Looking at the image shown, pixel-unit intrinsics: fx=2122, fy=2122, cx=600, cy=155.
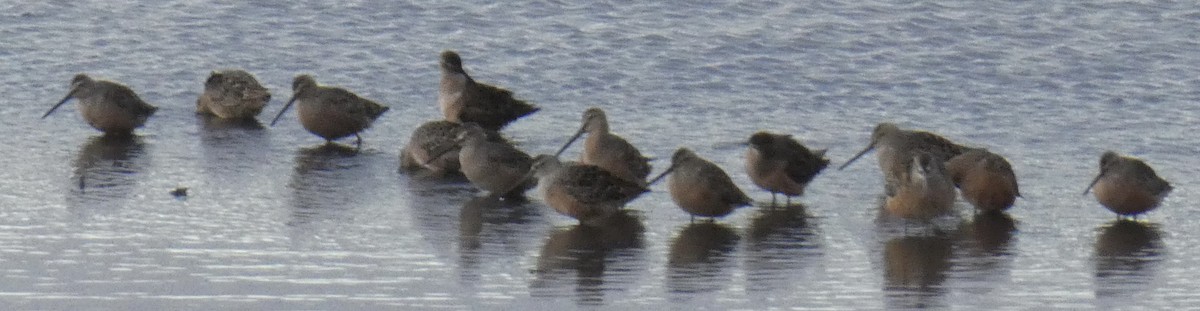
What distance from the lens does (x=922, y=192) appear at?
9.73m

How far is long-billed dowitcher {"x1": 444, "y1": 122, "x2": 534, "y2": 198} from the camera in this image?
10492mm

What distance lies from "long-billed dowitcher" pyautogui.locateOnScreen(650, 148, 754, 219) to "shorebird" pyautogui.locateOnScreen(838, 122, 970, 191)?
48.5 inches

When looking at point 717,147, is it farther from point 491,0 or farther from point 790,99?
point 491,0

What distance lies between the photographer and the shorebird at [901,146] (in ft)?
35.9

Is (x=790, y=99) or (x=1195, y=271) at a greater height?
(x=1195, y=271)

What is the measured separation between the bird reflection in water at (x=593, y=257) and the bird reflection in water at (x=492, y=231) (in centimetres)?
14

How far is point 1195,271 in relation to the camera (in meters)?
8.66

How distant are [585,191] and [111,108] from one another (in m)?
3.92

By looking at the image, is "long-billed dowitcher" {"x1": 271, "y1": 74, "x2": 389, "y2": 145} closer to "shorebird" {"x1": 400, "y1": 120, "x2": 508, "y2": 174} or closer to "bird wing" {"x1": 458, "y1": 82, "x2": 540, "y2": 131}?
"bird wing" {"x1": 458, "y1": 82, "x2": 540, "y2": 131}

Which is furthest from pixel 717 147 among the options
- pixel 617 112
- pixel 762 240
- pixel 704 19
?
pixel 704 19

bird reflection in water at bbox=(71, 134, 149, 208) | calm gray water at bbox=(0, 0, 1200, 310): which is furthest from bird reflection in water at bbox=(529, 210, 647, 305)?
bird reflection in water at bbox=(71, 134, 149, 208)

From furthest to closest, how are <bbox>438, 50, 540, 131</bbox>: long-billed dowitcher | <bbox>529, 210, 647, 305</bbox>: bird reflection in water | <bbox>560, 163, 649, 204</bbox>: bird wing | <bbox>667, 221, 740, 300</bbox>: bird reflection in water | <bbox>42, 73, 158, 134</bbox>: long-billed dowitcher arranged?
<bbox>438, 50, 540, 131</bbox>: long-billed dowitcher
<bbox>42, 73, 158, 134</bbox>: long-billed dowitcher
<bbox>560, 163, 649, 204</bbox>: bird wing
<bbox>667, 221, 740, 300</bbox>: bird reflection in water
<bbox>529, 210, 647, 305</bbox>: bird reflection in water

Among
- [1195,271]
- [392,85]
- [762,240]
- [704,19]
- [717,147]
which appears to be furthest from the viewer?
[704,19]

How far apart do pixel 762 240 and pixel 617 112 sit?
438 cm
